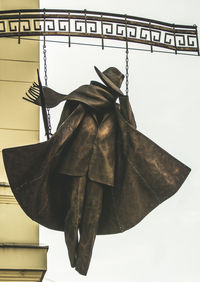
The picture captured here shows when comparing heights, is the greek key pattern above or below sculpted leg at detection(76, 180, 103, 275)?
above

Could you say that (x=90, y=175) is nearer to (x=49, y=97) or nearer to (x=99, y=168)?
(x=99, y=168)

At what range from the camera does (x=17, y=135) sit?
661cm

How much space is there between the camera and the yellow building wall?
6098 mm

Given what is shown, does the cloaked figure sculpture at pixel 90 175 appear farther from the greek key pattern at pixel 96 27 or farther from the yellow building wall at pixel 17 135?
the greek key pattern at pixel 96 27

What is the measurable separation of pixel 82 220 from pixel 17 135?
1.55 metres

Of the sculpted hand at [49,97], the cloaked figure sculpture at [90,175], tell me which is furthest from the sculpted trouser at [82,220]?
the sculpted hand at [49,97]

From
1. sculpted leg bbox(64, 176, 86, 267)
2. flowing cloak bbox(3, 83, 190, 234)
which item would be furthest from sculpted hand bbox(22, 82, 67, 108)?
sculpted leg bbox(64, 176, 86, 267)

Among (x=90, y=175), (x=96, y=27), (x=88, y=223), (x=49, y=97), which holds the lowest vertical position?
(x=88, y=223)

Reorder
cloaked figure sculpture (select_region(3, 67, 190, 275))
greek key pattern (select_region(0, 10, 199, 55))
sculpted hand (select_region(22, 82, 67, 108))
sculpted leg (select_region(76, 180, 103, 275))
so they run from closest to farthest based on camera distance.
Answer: sculpted leg (select_region(76, 180, 103, 275)) < cloaked figure sculpture (select_region(3, 67, 190, 275)) < sculpted hand (select_region(22, 82, 67, 108)) < greek key pattern (select_region(0, 10, 199, 55))

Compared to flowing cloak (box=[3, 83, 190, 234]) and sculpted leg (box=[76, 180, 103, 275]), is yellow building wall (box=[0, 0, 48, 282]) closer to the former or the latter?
flowing cloak (box=[3, 83, 190, 234])

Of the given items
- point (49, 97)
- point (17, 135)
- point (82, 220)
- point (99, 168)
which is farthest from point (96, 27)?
point (82, 220)

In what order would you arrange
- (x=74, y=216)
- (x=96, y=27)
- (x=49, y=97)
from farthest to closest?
(x=96, y=27), (x=49, y=97), (x=74, y=216)

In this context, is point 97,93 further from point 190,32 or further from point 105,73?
point 190,32

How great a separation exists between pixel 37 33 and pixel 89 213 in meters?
1.84
